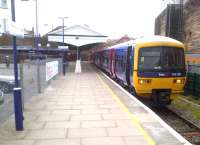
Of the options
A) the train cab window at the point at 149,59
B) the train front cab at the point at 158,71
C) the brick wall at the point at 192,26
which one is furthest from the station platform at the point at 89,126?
the brick wall at the point at 192,26

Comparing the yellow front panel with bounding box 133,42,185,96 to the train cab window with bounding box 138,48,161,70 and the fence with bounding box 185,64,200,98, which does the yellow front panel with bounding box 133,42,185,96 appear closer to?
the train cab window with bounding box 138,48,161,70

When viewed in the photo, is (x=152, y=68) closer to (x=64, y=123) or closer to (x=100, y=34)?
(x=64, y=123)

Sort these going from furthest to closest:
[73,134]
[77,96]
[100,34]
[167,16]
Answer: [100,34]
[167,16]
[77,96]
[73,134]

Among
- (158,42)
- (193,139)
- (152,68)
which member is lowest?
(193,139)

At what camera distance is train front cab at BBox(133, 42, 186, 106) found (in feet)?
44.1

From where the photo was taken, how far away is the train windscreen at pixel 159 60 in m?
13.6

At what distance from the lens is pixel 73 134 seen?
786 cm

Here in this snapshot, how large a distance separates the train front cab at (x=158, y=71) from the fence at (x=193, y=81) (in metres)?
4.76

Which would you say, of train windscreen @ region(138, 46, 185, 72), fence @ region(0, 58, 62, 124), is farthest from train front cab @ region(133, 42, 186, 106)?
fence @ region(0, 58, 62, 124)

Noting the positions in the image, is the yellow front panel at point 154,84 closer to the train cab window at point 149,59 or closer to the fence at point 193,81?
the train cab window at point 149,59

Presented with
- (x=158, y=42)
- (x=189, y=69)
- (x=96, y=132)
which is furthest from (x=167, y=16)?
(x=96, y=132)

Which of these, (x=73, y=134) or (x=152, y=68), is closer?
(x=73, y=134)

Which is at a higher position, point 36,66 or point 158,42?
point 158,42

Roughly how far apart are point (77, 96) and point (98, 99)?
143cm
